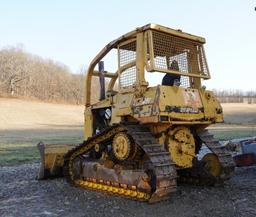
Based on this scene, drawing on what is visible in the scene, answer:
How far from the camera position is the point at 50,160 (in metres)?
9.77

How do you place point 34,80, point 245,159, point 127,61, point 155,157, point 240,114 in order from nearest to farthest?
point 155,157 → point 127,61 → point 245,159 → point 240,114 → point 34,80

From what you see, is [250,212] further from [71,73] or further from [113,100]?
[71,73]

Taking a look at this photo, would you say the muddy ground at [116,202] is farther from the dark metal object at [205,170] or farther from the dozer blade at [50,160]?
the dozer blade at [50,160]

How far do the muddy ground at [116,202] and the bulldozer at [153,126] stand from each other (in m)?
0.26

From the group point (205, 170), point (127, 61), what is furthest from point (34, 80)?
point (205, 170)

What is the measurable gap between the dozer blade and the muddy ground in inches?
18.9

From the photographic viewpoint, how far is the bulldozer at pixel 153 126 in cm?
721

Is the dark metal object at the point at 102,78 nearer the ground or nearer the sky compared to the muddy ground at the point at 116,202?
nearer the sky

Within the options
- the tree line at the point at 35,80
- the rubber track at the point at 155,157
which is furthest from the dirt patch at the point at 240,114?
the rubber track at the point at 155,157

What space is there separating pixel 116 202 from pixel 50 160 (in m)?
3.03

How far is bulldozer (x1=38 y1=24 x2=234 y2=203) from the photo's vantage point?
23.7 ft

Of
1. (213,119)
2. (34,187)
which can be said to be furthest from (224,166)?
(34,187)

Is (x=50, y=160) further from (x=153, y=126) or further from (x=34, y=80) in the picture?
(x=34, y=80)

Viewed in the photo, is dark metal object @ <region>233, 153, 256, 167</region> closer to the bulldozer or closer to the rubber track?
the bulldozer
